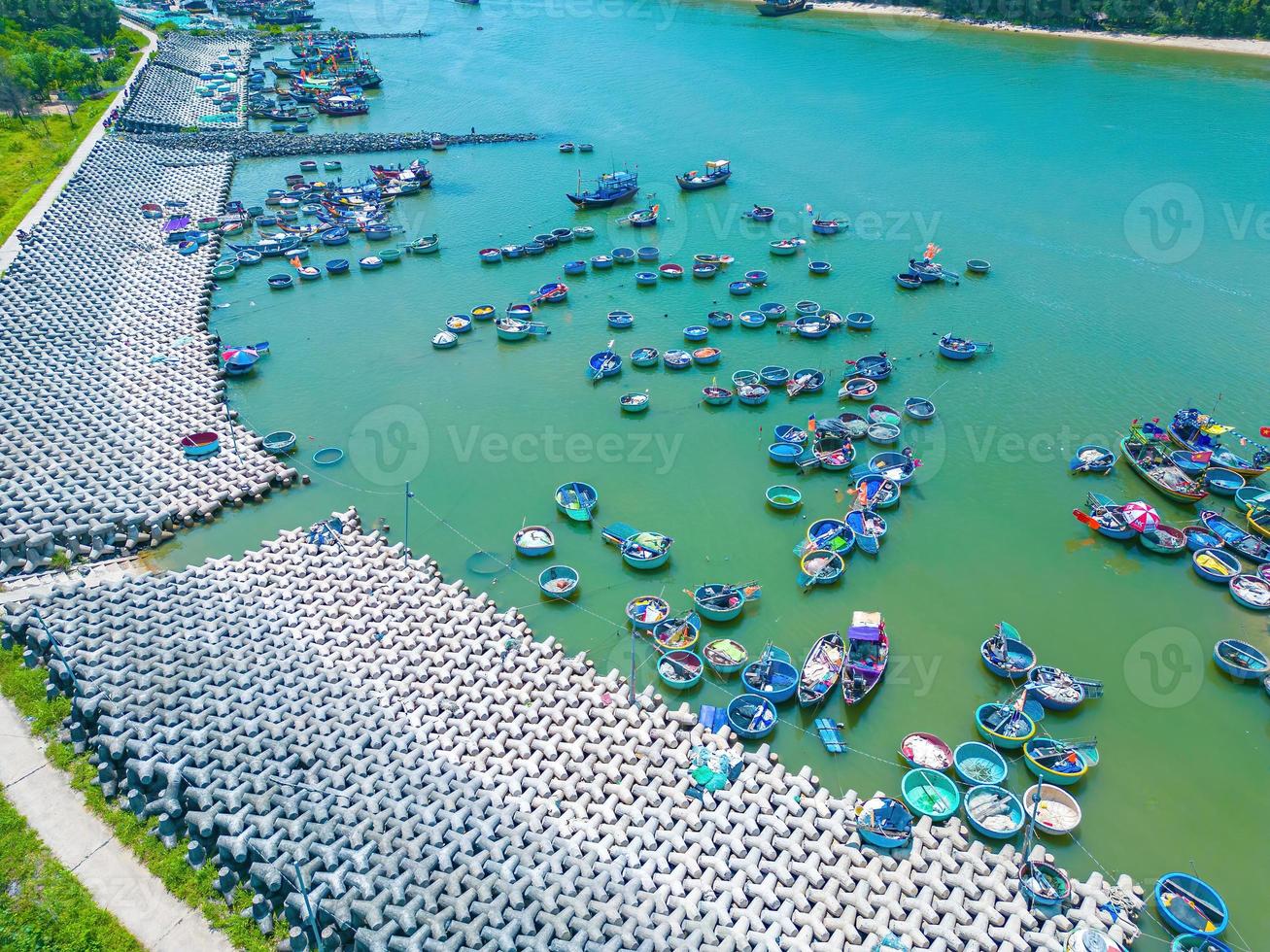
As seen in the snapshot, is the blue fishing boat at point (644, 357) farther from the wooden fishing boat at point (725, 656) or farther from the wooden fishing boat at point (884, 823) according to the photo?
the wooden fishing boat at point (884, 823)

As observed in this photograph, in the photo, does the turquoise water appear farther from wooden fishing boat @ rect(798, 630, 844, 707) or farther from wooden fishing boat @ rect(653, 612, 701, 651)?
wooden fishing boat @ rect(653, 612, 701, 651)

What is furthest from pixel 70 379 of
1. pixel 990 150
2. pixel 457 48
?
pixel 457 48

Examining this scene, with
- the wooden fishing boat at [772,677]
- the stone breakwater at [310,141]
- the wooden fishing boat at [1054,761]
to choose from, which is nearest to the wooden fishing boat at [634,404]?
the wooden fishing boat at [772,677]

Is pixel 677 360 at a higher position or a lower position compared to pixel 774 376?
lower

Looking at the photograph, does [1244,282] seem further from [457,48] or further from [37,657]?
[457,48]

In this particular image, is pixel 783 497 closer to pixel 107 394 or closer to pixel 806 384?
pixel 806 384

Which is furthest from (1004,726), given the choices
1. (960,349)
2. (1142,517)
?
(960,349)
